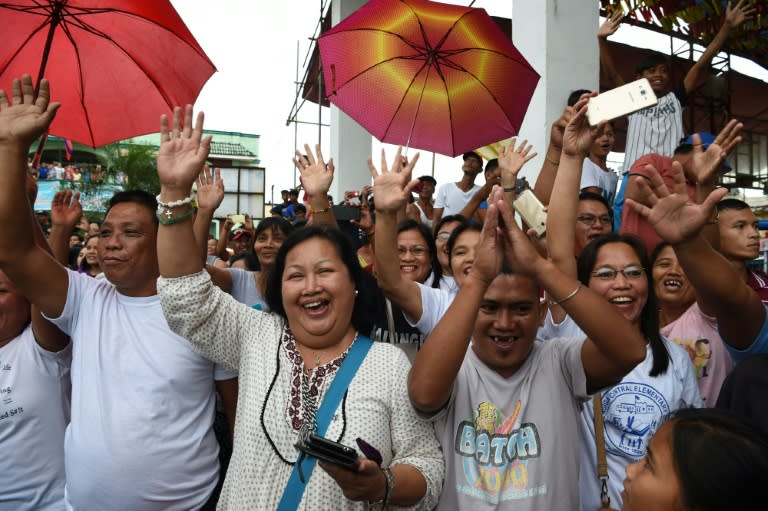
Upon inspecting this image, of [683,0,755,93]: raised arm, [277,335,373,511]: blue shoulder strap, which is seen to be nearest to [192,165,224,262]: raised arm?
[277,335,373,511]: blue shoulder strap

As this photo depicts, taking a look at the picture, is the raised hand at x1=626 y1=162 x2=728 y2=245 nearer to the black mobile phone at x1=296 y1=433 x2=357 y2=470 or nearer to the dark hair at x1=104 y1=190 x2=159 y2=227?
the black mobile phone at x1=296 y1=433 x2=357 y2=470

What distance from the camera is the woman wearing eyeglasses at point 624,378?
2.10 metres

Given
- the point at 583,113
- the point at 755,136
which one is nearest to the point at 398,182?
the point at 583,113

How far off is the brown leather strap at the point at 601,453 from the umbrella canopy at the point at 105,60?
232 cm

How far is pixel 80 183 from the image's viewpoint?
24.2 metres

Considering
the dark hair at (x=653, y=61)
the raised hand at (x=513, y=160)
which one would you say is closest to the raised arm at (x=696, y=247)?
the raised hand at (x=513, y=160)

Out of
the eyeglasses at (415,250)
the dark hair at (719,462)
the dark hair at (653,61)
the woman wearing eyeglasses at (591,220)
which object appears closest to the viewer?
the dark hair at (719,462)

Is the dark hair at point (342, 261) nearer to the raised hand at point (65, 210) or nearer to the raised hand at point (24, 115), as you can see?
the raised hand at point (24, 115)

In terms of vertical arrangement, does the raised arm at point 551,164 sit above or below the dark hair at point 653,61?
below

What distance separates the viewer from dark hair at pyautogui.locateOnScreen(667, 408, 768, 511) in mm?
1162

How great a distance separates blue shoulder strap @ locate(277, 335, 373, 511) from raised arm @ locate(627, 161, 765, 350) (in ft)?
3.43

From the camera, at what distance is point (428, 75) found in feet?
11.4

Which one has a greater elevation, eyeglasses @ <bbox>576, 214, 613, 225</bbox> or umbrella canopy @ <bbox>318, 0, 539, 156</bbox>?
umbrella canopy @ <bbox>318, 0, 539, 156</bbox>

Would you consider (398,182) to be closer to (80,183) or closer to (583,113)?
(583,113)
